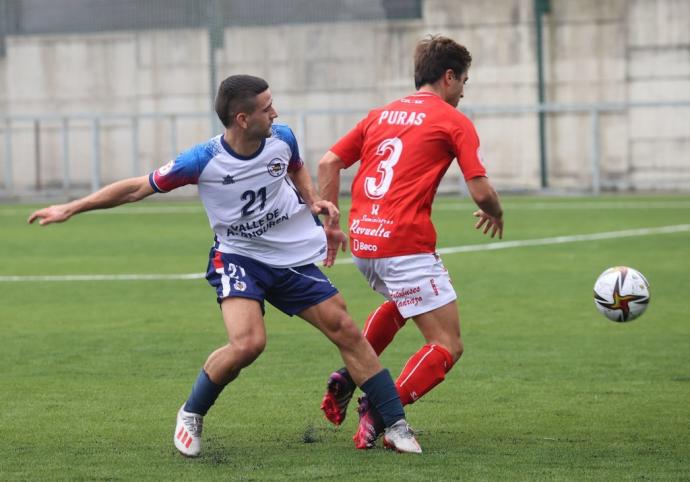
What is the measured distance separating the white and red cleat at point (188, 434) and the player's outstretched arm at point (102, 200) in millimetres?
1070

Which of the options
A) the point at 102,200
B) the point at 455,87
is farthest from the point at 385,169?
the point at 102,200

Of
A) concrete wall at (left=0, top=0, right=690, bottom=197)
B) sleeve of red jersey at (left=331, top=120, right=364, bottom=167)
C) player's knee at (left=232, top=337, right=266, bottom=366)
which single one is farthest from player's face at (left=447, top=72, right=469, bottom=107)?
concrete wall at (left=0, top=0, right=690, bottom=197)

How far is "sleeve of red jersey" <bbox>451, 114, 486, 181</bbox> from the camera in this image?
253 inches

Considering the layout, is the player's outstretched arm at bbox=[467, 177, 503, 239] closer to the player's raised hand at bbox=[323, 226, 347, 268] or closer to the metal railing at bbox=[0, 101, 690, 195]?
the player's raised hand at bbox=[323, 226, 347, 268]

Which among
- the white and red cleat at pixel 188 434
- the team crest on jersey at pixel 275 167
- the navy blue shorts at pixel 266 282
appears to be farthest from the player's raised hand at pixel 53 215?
the white and red cleat at pixel 188 434

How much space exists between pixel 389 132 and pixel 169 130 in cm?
2314

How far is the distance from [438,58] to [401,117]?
0.35 metres

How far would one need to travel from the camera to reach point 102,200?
623cm

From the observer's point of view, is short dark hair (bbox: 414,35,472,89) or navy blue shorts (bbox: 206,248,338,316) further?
short dark hair (bbox: 414,35,472,89)

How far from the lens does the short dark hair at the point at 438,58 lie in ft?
22.0

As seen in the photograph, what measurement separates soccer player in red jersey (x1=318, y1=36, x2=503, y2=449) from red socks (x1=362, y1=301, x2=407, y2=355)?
223 mm

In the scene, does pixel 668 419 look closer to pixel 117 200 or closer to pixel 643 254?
pixel 117 200

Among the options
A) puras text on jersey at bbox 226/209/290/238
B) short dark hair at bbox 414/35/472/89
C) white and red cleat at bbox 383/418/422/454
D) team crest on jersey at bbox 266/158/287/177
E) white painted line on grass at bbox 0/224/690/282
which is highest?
short dark hair at bbox 414/35/472/89

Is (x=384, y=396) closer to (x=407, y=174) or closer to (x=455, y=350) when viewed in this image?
(x=455, y=350)
